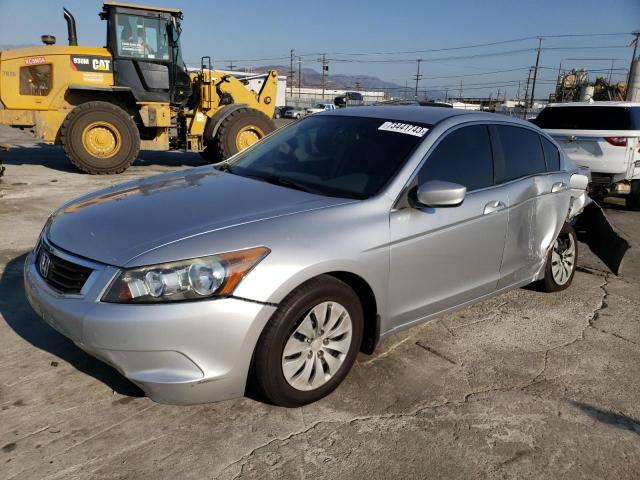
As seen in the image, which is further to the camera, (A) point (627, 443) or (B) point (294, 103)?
(B) point (294, 103)

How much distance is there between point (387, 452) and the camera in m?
2.55

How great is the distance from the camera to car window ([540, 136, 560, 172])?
14.5ft

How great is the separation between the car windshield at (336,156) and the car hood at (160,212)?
0.66 ft

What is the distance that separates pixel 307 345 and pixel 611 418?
1.74 metres

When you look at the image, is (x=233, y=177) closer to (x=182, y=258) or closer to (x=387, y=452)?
(x=182, y=258)

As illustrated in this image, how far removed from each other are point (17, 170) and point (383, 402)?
10.6m

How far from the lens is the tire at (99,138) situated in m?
10.3

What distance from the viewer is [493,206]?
3635 millimetres

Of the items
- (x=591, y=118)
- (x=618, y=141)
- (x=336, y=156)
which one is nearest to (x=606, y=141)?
(x=618, y=141)

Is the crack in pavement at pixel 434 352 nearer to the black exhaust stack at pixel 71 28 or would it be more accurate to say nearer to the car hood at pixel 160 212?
the car hood at pixel 160 212

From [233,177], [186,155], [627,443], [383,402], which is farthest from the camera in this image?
[186,155]

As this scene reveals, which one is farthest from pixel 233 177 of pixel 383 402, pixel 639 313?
pixel 639 313

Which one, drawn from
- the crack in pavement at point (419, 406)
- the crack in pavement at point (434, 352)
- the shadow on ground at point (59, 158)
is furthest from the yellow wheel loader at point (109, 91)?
the crack in pavement at point (419, 406)

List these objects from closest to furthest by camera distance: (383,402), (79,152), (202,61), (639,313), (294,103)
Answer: (383,402) < (639,313) < (79,152) < (202,61) < (294,103)
